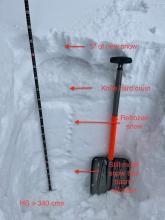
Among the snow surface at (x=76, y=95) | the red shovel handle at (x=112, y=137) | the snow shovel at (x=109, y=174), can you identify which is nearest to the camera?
the snow surface at (x=76, y=95)

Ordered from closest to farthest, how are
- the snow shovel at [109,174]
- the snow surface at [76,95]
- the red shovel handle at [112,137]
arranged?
the snow surface at [76,95] < the red shovel handle at [112,137] < the snow shovel at [109,174]

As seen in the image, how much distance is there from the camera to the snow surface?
128 centimetres

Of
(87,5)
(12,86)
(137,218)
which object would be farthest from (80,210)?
(87,5)

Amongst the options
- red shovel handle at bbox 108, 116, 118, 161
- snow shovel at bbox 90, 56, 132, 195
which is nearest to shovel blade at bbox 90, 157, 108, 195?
snow shovel at bbox 90, 56, 132, 195

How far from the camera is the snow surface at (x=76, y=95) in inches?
50.3

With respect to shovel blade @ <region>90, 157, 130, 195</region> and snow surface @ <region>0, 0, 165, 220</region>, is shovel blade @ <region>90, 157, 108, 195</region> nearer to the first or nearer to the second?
shovel blade @ <region>90, 157, 130, 195</region>

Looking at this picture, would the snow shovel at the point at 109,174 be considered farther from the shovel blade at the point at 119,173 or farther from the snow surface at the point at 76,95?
the snow surface at the point at 76,95

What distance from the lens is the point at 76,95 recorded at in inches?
57.6

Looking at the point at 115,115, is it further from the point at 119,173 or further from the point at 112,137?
the point at 119,173

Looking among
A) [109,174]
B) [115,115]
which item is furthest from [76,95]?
[109,174]

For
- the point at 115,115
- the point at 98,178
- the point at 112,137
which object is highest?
the point at 115,115

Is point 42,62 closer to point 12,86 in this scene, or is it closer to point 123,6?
point 12,86

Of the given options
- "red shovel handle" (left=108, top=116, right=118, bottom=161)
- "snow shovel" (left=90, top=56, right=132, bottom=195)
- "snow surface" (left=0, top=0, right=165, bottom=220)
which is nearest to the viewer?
"snow surface" (left=0, top=0, right=165, bottom=220)

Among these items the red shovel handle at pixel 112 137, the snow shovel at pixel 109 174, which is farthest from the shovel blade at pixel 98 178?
the red shovel handle at pixel 112 137
